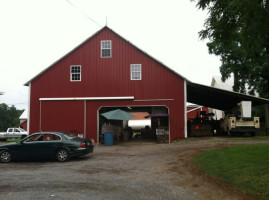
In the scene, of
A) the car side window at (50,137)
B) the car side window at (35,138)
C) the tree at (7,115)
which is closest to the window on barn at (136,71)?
the car side window at (50,137)

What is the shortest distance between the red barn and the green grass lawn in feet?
30.7

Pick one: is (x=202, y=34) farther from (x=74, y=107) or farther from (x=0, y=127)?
(x=0, y=127)

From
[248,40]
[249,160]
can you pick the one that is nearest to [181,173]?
[249,160]

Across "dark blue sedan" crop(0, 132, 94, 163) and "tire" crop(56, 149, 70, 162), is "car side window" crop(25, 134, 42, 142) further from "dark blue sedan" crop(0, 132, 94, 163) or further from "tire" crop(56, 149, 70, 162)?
"tire" crop(56, 149, 70, 162)

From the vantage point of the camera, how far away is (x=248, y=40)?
33.2ft

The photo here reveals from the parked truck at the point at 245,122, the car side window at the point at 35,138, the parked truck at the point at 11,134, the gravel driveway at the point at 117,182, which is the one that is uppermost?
the parked truck at the point at 245,122

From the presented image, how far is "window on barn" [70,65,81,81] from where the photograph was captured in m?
22.8

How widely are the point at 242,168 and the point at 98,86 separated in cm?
1481

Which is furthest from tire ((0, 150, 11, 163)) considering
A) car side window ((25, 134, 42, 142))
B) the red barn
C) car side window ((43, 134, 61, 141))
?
the red barn

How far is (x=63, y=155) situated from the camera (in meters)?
13.9

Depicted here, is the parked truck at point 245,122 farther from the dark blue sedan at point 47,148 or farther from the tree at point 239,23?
the dark blue sedan at point 47,148

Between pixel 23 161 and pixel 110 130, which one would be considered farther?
pixel 110 130

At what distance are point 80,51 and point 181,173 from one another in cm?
1527

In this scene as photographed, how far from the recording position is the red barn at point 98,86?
21.9 meters
